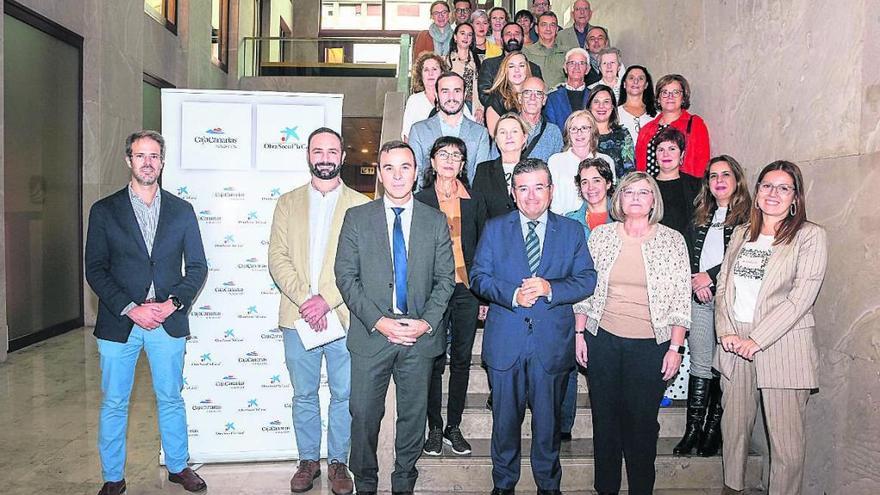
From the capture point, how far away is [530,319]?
11.4 feet

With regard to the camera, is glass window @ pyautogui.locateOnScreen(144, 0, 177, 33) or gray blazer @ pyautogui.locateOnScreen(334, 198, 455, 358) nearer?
gray blazer @ pyautogui.locateOnScreen(334, 198, 455, 358)

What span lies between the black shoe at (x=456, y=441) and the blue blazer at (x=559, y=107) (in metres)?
2.56

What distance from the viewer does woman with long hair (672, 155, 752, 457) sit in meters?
3.93

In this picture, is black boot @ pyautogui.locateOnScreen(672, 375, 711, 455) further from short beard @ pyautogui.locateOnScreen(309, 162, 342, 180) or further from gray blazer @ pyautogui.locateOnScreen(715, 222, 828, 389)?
short beard @ pyautogui.locateOnScreen(309, 162, 342, 180)

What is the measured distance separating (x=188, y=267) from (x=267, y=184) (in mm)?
760

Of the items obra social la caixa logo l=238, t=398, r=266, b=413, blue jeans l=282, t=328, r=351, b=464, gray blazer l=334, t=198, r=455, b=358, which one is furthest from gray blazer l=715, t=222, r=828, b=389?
obra social la caixa logo l=238, t=398, r=266, b=413

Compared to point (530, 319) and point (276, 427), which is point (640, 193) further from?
point (276, 427)

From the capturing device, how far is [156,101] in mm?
11609

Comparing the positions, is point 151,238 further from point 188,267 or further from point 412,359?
point 412,359

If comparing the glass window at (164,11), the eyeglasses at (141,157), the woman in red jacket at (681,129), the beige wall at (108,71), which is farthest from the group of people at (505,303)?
the glass window at (164,11)

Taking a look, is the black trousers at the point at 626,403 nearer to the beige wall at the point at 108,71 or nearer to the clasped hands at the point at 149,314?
the clasped hands at the point at 149,314

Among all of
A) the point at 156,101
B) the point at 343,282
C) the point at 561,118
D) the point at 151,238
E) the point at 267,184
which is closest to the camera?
the point at 343,282

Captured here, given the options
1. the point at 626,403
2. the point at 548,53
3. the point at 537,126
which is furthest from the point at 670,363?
the point at 548,53

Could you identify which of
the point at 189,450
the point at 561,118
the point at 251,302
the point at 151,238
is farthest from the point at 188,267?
the point at 561,118
